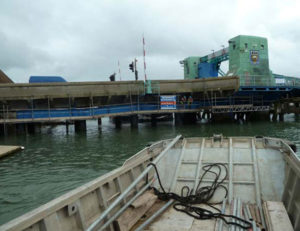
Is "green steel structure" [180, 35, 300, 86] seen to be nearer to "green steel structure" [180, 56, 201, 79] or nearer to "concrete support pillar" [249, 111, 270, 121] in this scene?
"concrete support pillar" [249, 111, 270, 121]

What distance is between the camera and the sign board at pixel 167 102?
30.2 m

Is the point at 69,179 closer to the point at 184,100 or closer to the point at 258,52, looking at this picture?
the point at 184,100

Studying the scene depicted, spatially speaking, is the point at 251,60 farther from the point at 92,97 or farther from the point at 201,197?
the point at 201,197

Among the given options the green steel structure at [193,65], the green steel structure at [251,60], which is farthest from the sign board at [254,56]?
the green steel structure at [193,65]

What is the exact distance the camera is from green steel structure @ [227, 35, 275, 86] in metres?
31.9

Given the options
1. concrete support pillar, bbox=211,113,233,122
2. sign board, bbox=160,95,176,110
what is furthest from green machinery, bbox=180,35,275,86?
sign board, bbox=160,95,176,110

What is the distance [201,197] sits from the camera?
213 inches

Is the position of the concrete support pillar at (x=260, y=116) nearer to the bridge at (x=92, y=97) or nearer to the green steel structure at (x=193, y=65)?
the bridge at (x=92, y=97)

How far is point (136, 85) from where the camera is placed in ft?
97.5

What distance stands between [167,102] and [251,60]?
44.8 feet

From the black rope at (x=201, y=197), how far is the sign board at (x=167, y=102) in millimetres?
23876

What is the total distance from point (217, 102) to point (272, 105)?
8.28 metres

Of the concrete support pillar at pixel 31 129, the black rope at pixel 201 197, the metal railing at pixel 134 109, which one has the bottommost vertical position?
the concrete support pillar at pixel 31 129

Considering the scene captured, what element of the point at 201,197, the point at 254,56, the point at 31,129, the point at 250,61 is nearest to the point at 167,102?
the point at 250,61
